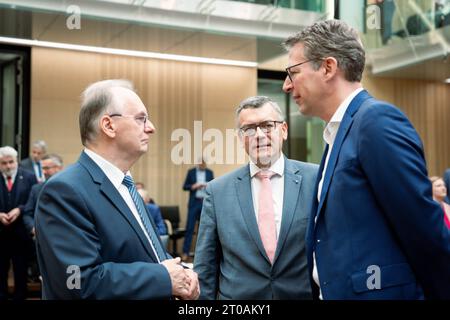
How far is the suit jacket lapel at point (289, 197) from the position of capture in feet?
6.06

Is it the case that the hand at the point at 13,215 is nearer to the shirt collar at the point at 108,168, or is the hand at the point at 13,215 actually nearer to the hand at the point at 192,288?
the shirt collar at the point at 108,168

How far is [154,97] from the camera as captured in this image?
320 inches

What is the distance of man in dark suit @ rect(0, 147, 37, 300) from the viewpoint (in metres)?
4.75

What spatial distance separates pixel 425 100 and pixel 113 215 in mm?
10026

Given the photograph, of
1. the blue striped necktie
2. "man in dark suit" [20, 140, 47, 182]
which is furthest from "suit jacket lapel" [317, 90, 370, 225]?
"man in dark suit" [20, 140, 47, 182]

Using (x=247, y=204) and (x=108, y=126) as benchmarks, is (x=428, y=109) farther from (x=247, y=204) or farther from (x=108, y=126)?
(x=108, y=126)

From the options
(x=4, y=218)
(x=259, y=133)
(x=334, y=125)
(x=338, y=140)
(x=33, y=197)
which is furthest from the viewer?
(x=33, y=197)

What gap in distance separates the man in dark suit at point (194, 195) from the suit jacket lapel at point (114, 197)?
214 inches

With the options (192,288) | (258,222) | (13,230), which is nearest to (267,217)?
(258,222)

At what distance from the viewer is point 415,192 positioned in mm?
1206

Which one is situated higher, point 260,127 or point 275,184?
→ point 260,127

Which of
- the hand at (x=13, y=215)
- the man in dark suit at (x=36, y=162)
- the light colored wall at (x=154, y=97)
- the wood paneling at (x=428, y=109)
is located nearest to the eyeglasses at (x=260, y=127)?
the hand at (x=13, y=215)

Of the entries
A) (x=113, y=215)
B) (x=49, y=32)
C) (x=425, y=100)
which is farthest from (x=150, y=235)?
(x=425, y=100)

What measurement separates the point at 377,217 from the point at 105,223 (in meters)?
0.81
